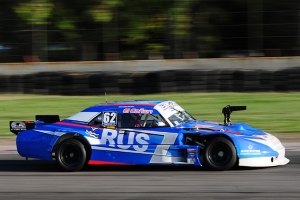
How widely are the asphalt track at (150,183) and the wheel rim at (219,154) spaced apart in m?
0.18

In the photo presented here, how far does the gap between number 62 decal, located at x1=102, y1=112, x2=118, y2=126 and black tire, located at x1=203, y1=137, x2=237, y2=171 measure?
1.48 meters

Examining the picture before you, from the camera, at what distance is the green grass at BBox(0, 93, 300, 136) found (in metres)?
14.3

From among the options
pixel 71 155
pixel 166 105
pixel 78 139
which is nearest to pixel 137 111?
pixel 166 105

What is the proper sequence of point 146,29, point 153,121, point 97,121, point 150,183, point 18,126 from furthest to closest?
point 146,29
point 18,126
point 97,121
point 153,121
point 150,183

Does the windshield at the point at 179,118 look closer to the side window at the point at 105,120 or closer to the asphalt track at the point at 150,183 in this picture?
the asphalt track at the point at 150,183

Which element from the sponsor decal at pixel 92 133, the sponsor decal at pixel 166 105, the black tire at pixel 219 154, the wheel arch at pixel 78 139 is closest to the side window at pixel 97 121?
the sponsor decal at pixel 92 133

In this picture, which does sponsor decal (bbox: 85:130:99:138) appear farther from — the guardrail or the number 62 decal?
the guardrail

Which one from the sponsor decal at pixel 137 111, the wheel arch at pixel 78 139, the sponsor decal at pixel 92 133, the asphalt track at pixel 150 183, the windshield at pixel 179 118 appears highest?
the sponsor decal at pixel 137 111

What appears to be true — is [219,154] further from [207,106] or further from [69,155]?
[207,106]

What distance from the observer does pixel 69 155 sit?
29.2 feet

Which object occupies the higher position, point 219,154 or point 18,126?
point 18,126

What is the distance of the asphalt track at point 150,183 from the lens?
7.03m

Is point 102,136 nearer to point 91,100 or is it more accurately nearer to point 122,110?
point 122,110

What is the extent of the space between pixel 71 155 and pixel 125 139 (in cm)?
91
